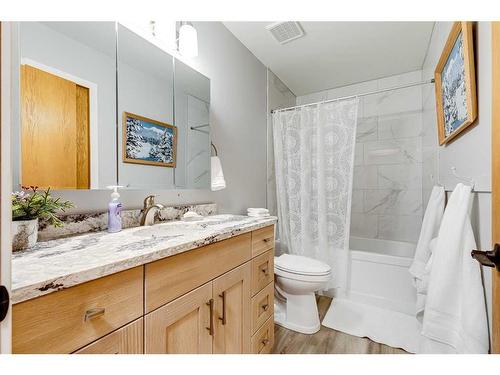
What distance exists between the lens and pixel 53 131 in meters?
0.95

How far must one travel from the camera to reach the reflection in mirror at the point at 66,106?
2.91 feet

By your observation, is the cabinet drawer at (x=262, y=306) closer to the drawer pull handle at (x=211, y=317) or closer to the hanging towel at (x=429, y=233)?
the drawer pull handle at (x=211, y=317)

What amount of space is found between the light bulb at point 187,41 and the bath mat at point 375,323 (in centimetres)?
217

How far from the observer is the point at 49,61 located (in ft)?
3.13

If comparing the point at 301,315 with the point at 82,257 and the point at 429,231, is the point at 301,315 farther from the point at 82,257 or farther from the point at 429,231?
the point at 82,257

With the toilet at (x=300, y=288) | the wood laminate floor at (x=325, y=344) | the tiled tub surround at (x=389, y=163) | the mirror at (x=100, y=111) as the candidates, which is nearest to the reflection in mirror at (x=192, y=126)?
the mirror at (x=100, y=111)

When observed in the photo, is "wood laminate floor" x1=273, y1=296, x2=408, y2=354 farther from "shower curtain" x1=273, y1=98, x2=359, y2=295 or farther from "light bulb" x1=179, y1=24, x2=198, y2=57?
"light bulb" x1=179, y1=24, x2=198, y2=57

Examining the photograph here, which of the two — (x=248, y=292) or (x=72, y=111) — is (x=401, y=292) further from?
(x=72, y=111)

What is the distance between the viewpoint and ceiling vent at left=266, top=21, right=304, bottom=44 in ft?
5.85

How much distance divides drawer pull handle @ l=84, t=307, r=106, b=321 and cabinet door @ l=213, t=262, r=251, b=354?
46cm

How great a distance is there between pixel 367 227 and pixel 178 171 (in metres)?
2.36

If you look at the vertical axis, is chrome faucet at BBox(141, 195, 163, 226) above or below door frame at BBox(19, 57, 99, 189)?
below

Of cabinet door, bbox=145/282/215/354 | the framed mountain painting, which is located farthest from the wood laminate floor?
the framed mountain painting

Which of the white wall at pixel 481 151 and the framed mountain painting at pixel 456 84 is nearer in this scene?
the white wall at pixel 481 151
